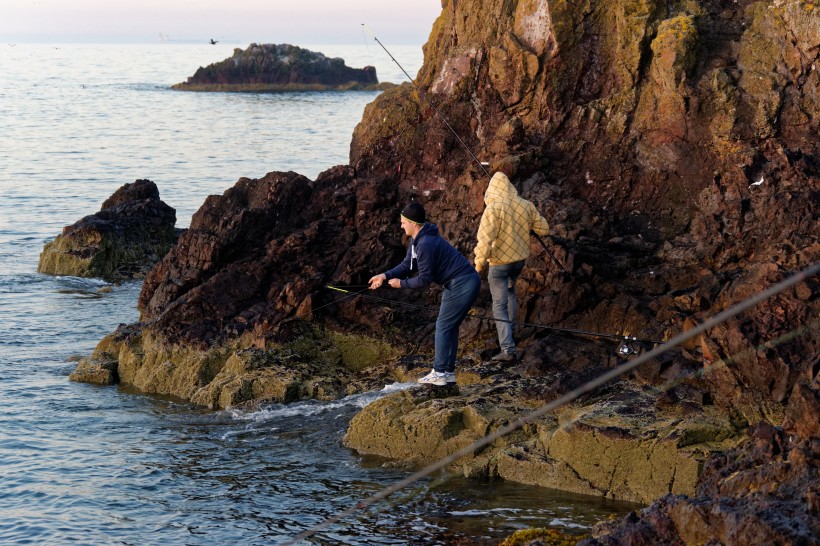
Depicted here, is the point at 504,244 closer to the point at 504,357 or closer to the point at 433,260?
the point at 504,357

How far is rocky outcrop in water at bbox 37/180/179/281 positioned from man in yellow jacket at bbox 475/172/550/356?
10.8 meters

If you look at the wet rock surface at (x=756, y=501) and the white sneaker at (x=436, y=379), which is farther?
the white sneaker at (x=436, y=379)

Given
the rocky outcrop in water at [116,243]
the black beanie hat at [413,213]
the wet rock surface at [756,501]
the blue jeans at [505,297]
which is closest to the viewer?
the wet rock surface at [756,501]

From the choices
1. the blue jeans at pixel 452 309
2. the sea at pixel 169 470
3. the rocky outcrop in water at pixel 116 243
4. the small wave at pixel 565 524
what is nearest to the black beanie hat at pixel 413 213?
the blue jeans at pixel 452 309

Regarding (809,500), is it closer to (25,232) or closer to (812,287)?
(812,287)

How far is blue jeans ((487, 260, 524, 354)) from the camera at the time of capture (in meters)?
11.5

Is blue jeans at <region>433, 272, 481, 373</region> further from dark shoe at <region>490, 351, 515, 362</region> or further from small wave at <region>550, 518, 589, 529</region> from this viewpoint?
small wave at <region>550, 518, 589, 529</region>

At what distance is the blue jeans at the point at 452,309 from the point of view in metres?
10.4

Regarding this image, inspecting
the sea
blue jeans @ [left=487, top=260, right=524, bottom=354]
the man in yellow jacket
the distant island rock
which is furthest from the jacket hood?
the distant island rock

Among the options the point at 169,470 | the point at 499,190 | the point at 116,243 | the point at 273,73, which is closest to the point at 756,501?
the point at 499,190

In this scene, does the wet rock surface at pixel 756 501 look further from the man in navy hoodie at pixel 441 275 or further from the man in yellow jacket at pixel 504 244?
the man in yellow jacket at pixel 504 244

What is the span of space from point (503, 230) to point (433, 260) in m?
1.41

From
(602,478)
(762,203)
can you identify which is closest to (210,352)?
(602,478)

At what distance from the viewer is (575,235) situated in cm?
1304
